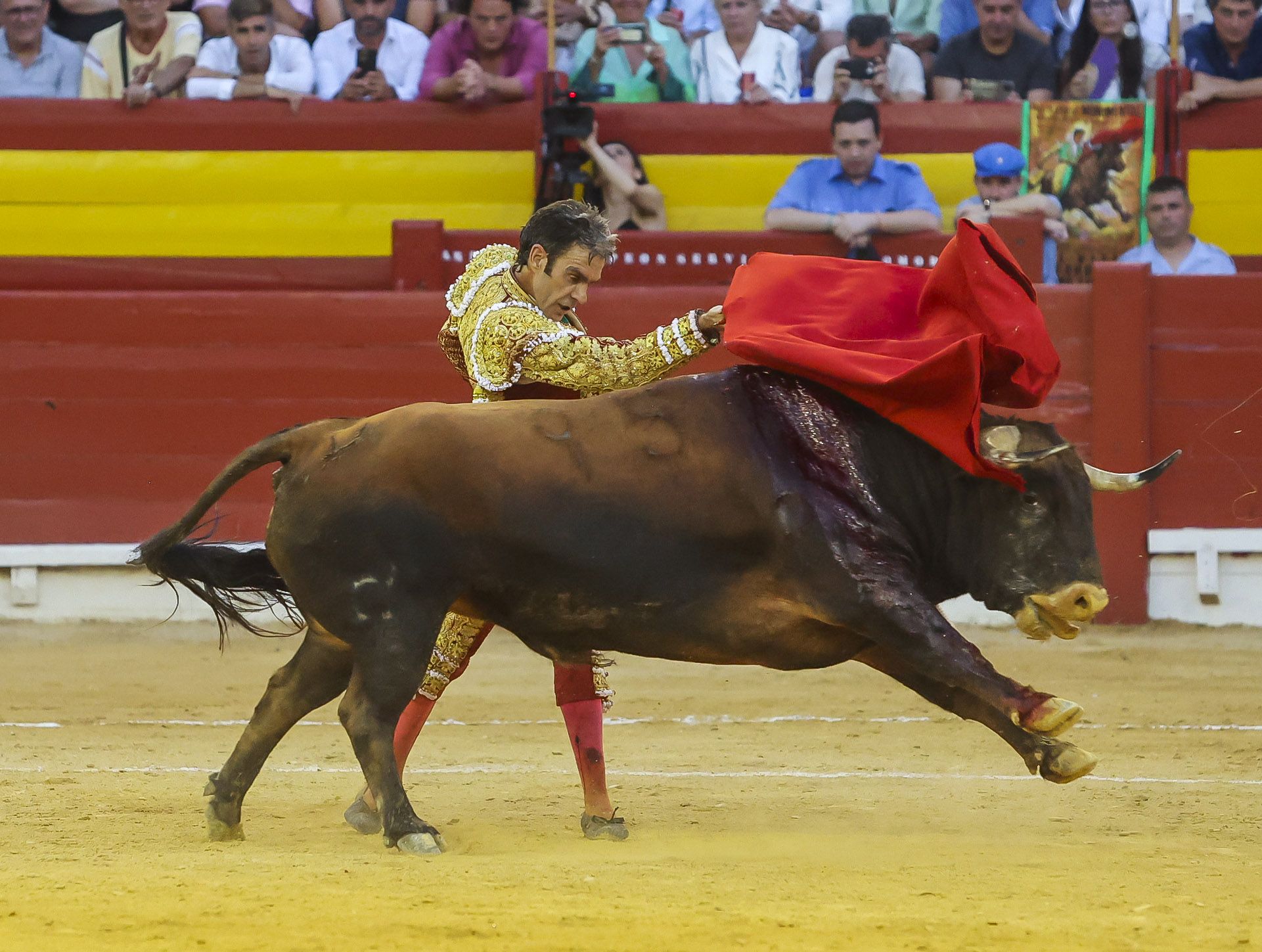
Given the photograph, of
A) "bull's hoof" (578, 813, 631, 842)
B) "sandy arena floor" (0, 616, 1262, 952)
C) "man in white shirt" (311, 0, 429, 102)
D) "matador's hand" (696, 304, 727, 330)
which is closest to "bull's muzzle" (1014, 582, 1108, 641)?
"sandy arena floor" (0, 616, 1262, 952)

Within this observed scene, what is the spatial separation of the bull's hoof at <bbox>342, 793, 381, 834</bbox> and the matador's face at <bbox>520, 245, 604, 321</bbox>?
1.26 meters

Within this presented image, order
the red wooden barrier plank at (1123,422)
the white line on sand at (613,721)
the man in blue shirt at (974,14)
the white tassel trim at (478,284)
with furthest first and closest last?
1. the man in blue shirt at (974,14)
2. the red wooden barrier plank at (1123,422)
3. the white line on sand at (613,721)
4. the white tassel trim at (478,284)

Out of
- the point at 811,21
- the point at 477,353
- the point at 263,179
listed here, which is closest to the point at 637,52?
the point at 811,21

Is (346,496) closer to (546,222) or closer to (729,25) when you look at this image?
(546,222)

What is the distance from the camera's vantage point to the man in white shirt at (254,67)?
9.11 meters

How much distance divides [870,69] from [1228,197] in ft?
6.15

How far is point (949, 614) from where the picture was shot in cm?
796

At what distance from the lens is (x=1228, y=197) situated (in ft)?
29.3

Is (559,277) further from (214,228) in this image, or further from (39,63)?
(39,63)

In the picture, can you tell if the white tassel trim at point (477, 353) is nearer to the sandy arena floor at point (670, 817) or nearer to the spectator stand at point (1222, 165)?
the sandy arena floor at point (670, 817)

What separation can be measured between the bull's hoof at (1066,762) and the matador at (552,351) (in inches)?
40.5

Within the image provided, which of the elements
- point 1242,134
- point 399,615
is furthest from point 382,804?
point 1242,134

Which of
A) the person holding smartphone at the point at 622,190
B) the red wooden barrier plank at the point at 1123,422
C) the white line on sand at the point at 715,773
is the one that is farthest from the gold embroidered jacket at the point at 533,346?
the red wooden barrier plank at the point at 1123,422

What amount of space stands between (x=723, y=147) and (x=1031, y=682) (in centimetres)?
344
